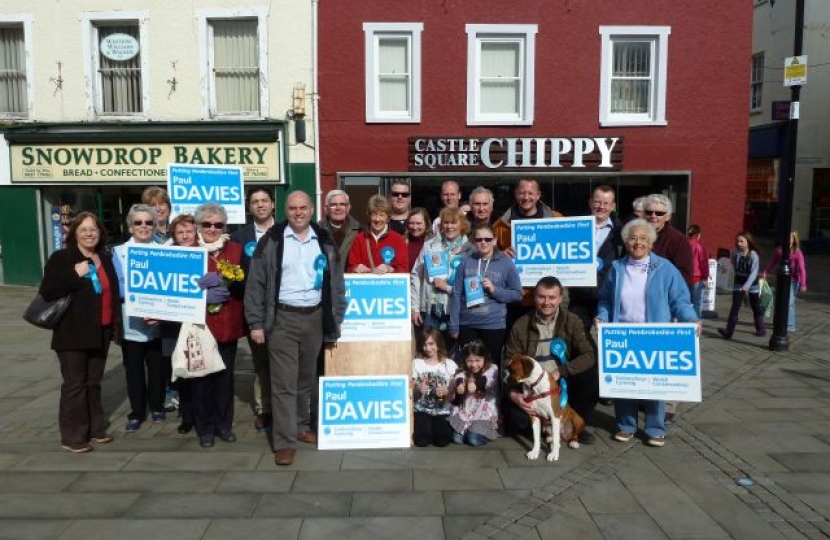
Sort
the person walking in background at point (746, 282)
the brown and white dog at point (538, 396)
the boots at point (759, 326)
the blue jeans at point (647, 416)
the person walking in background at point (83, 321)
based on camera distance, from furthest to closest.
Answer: the boots at point (759, 326) → the person walking in background at point (746, 282) → the blue jeans at point (647, 416) → the person walking in background at point (83, 321) → the brown and white dog at point (538, 396)

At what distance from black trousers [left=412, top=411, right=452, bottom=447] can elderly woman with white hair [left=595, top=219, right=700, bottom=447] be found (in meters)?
1.50

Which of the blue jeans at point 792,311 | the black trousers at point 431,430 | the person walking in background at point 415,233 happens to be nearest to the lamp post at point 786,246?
the blue jeans at point 792,311

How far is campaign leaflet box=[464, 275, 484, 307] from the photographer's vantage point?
5.50 metres

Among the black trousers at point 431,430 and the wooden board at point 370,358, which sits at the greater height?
the wooden board at point 370,358

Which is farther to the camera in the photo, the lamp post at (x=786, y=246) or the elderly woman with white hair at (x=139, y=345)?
the lamp post at (x=786, y=246)

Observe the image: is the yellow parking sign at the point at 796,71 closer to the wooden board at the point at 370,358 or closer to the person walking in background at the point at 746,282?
the person walking in background at the point at 746,282

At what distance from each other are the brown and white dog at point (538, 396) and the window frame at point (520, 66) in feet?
31.1

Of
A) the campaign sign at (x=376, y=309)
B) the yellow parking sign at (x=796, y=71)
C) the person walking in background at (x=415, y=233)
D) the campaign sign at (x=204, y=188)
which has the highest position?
the yellow parking sign at (x=796, y=71)

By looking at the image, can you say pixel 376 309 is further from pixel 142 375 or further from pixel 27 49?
pixel 27 49

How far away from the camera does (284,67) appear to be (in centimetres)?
1360

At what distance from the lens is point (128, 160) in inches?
549

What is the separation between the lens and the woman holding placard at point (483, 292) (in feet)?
18.1

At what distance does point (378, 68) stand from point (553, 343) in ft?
32.7

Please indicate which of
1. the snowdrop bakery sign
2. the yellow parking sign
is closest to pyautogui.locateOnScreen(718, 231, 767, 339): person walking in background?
the yellow parking sign
